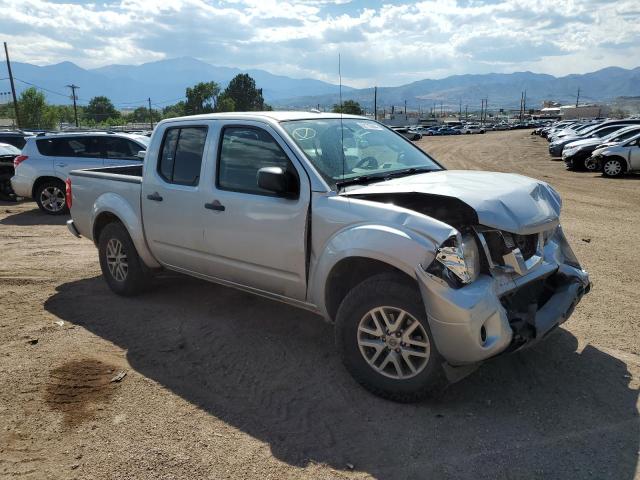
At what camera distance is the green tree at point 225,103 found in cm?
10112

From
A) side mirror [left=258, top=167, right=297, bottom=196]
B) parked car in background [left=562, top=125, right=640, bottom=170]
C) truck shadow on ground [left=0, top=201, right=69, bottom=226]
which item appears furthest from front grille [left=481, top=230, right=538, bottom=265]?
parked car in background [left=562, top=125, right=640, bottom=170]

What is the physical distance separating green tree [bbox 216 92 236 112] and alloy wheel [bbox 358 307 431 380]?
9992 centimetres

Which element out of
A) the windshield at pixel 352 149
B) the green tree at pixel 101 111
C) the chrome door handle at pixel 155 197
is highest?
the green tree at pixel 101 111

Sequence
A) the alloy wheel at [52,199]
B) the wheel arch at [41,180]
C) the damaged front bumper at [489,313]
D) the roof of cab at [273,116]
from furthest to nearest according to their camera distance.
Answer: the alloy wheel at [52,199], the wheel arch at [41,180], the roof of cab at [273,116], the damaged front bumper at [489,313]

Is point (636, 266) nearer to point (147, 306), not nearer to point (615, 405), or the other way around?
point (615, 405)

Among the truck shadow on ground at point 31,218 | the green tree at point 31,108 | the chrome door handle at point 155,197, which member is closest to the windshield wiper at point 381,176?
the chrome door handle at point 155,197

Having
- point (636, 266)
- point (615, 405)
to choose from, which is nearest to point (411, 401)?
point (615, 405)

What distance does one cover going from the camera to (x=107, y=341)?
4.82m

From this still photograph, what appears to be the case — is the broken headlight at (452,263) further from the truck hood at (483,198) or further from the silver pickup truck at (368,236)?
the truck hood at (483,198)

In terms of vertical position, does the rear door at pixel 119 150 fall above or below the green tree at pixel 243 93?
below

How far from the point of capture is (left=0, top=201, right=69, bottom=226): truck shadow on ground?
11.1 metres

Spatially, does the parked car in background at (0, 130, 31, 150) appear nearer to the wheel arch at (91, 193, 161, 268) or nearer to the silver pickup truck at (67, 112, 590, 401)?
the wheel arch at (91, 193, 161, 268)

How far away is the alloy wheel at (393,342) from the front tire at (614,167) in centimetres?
1651

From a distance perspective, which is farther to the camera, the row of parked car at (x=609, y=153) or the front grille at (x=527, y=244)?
the row of parked car at (x=609, y=153)
